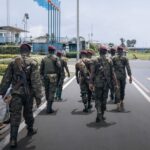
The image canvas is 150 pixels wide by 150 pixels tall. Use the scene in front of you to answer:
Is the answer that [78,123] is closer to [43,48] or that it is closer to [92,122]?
[92,122]

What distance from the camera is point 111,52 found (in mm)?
15508

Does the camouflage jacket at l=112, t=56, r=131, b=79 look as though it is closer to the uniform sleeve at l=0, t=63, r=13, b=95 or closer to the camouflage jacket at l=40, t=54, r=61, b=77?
the camouflage jacket at l=40, t=54, r=61, b=77

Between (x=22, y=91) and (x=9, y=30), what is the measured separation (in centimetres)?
7643

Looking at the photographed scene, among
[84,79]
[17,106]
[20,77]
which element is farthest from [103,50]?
[17,106]

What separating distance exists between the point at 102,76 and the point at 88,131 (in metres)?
1.89

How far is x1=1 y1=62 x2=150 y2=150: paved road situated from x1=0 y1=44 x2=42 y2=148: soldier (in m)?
0.57

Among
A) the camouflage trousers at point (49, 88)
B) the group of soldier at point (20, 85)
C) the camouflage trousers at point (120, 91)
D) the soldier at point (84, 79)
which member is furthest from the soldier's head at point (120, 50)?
the group of soldier at point (20, 85)

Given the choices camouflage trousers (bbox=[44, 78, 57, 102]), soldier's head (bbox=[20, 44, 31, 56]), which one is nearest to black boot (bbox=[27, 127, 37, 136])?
soldier's head (bbox=[20, 44, 31, 56])

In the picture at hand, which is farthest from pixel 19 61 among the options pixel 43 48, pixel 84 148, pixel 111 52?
pixel 43 48

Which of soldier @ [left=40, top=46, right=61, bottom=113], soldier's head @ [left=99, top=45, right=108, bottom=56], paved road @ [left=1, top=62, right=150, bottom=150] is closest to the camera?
paved road @ [left=1, top=62, right=150, bottom=150]

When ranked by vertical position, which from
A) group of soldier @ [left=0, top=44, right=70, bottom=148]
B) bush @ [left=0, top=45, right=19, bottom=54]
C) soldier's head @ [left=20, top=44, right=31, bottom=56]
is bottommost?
bush @ [left=0, top=45, right=19, bottom=54]

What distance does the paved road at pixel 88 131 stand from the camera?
30.2 ft

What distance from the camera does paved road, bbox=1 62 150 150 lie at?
9195 mm

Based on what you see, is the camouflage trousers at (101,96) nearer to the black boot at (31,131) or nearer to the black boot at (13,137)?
the black boot at (31,131)
